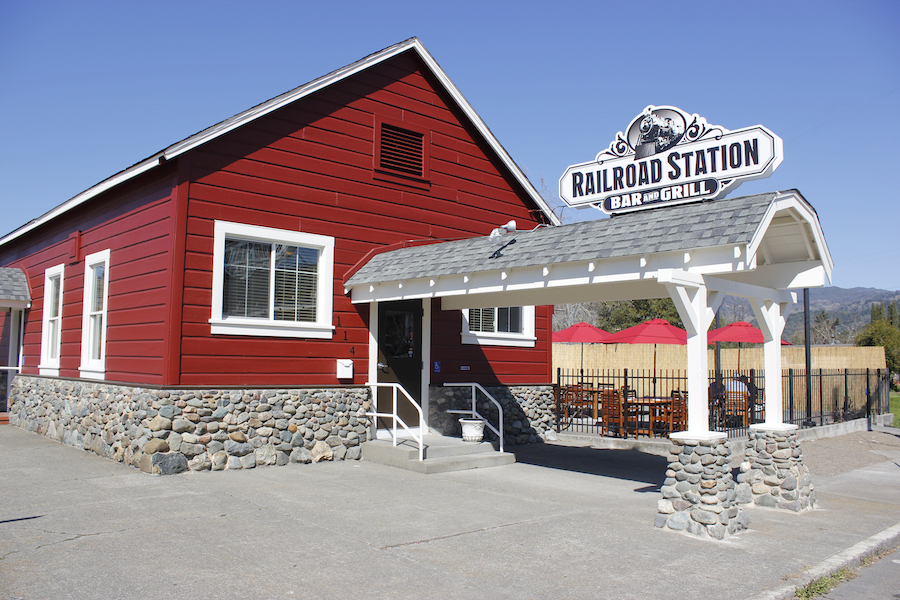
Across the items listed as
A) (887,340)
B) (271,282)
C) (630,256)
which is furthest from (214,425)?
(887,340)

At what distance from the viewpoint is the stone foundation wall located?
12133mm

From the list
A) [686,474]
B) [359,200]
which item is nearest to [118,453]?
[359,200]

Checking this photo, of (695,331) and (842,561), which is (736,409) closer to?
(695,331)

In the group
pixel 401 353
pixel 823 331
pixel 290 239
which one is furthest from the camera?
pixel 823 331

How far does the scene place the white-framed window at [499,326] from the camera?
13.2 meters

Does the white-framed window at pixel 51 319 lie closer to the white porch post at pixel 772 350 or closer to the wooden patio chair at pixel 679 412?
the wooden patio chair at pixel 679 412

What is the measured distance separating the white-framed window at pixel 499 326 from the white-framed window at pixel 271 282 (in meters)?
3.08

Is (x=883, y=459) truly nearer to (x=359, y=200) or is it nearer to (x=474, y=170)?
(x=474, y=170)

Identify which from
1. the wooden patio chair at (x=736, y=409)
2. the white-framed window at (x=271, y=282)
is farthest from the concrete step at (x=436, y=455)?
the wooden patio chair at (x=736, y=409)

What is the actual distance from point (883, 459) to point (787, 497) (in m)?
6.50

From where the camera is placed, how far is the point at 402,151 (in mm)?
12430

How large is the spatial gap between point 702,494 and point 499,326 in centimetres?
741

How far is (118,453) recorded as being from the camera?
32.6 feet

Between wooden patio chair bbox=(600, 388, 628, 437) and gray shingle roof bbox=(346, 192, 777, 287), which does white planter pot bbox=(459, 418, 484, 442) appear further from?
wooden patio chair bbox=(600, 388, 628, 437)
